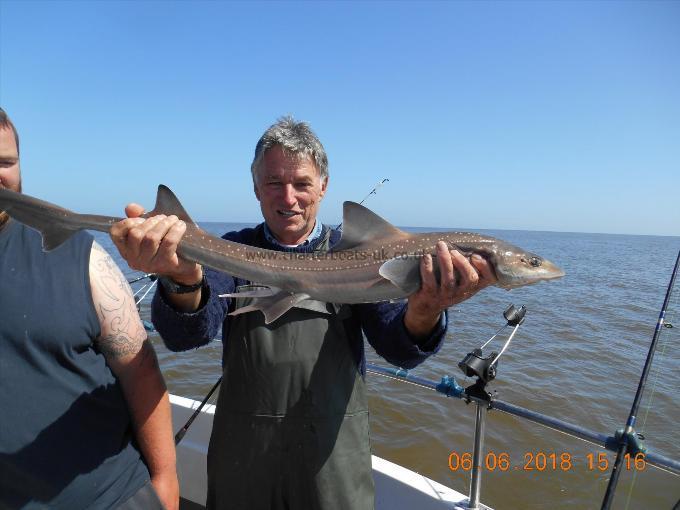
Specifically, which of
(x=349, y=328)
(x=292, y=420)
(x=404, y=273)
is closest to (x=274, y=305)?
(x=349, y=328)

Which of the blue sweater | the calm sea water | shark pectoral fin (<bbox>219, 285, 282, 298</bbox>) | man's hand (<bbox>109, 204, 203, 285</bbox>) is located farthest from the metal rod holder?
man's hand (<bbox>109, 204, 203, 285</bbox>)

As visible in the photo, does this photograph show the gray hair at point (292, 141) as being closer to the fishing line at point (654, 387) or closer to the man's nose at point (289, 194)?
the man's nose at point (289, 194)

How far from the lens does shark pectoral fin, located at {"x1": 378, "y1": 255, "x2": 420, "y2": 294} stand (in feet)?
8.63

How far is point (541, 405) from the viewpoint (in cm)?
920

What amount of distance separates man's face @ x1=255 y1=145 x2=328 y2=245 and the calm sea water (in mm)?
2091

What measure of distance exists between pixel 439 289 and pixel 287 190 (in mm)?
1160

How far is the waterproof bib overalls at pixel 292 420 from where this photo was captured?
98.8 inches

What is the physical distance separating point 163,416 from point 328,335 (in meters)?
1.09

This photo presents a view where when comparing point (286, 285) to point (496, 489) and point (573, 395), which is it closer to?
point (496, 489)

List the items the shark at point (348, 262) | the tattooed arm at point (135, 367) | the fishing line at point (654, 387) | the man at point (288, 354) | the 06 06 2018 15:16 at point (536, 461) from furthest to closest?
the 06 06 2018 15:16 at point (536, 461)
the fishing line at point (654, 387)
the shark at point (348, 262)
the man at point (288, 354)
the tattooed arm at point (135, 367)

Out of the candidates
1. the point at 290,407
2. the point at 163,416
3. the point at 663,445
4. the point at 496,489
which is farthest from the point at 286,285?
the point at 663,445

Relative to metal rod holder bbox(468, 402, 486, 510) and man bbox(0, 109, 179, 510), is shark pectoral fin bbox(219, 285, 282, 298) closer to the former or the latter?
man bbox(0, 109, 179, 510)

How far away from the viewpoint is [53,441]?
210cm

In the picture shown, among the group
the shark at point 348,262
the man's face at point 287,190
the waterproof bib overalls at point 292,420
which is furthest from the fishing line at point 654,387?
the man's face at point 287,190
